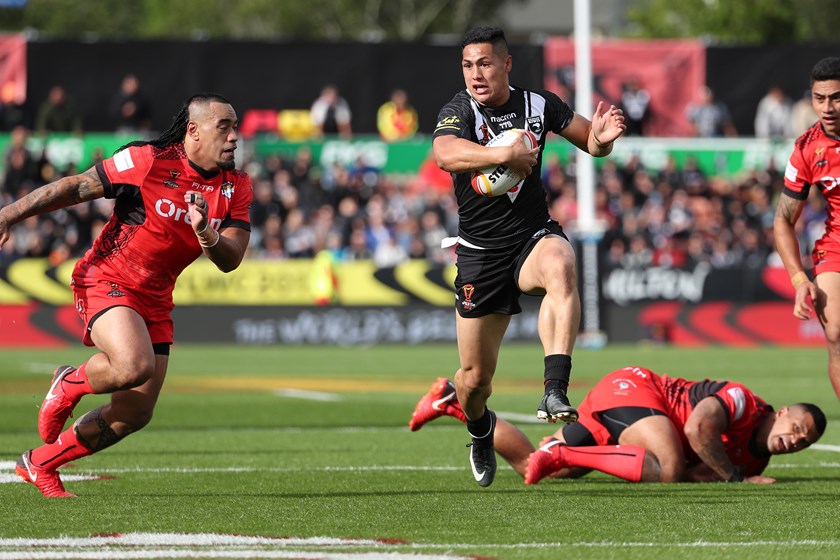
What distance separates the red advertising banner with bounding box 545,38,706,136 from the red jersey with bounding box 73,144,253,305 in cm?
2516

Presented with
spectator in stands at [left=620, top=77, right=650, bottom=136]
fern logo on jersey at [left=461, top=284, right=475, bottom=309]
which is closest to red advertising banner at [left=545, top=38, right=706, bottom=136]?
spectator in stands at [left=620, top=77, right=650, bottom=136]

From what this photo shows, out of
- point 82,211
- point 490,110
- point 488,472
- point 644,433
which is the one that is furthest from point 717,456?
point 82,211

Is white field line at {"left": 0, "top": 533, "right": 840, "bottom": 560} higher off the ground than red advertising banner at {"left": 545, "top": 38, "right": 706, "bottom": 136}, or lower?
lower

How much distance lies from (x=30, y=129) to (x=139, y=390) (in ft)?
76.2

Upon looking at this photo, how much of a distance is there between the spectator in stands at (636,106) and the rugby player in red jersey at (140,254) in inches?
989

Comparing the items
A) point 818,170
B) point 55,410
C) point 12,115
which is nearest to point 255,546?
point 55,410

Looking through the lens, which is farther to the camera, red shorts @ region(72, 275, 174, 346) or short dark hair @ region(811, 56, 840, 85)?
short dark hair @ region(811, 56, 840, 85)

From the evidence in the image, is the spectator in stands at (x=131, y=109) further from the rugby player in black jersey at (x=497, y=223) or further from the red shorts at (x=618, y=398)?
the rugby player in black jersey at (x=497, y=223)

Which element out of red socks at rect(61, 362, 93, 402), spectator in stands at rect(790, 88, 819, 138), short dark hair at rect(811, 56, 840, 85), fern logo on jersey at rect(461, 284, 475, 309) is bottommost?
red socks at rect(61, 362, 93, 402)

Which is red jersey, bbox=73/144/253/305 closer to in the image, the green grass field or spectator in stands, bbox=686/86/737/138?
the green grass field

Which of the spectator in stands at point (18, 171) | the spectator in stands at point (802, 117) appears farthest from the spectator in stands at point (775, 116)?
the spectator in stands at point (18, 171)

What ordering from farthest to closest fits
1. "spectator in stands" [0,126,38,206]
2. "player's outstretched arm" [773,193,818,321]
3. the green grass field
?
"spectator in stands" [0,126,38,206] → "player's outstretched arm" [773,193,818,321] → the green grass field

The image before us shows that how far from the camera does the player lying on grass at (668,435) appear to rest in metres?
9.02

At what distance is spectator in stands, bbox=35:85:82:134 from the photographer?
30.0 meters
